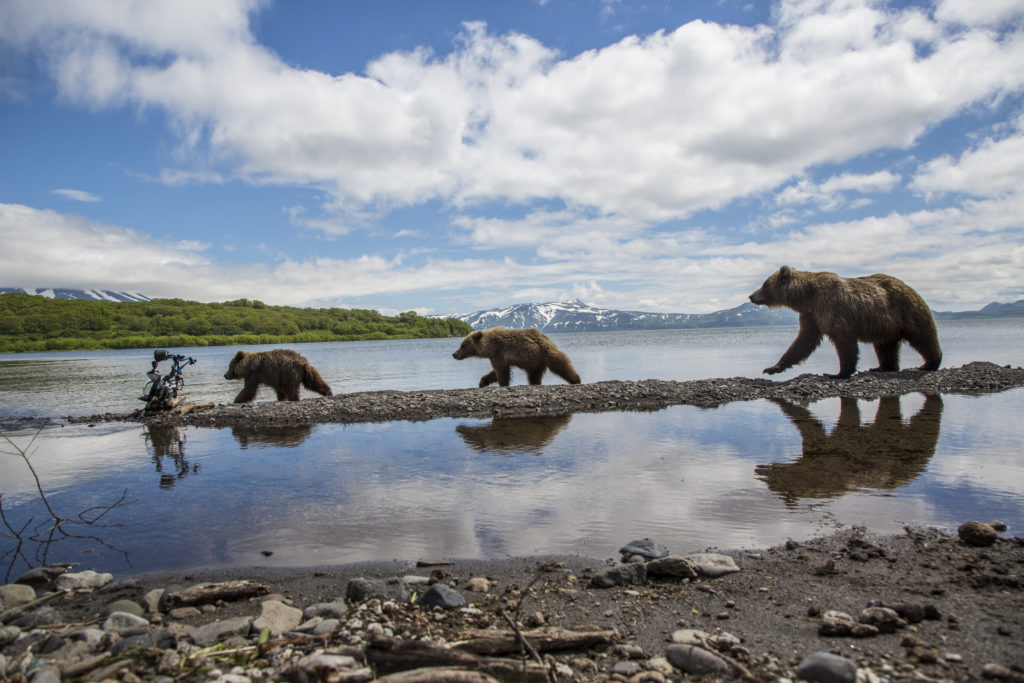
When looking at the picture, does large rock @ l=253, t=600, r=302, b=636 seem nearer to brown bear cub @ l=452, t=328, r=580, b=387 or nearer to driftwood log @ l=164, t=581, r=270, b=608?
driftwood log @ l=164, t=581, r=270, b=608

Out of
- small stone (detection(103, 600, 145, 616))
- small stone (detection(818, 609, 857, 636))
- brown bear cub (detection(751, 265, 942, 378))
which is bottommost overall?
small stone (detection(103, 600, 145, 616))

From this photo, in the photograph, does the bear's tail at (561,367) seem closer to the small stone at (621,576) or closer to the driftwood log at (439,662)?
the small stone at (621,576)

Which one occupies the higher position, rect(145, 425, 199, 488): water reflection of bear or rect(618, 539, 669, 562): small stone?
rect(618, 539, 669, 562): small stone

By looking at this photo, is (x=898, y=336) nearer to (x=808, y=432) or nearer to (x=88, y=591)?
(x=808, y=432)

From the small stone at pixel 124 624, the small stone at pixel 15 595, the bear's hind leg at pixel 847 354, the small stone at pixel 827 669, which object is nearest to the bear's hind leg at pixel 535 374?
the bear's hind leg at pixel 847 354

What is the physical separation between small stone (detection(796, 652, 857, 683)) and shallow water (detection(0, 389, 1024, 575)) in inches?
75.8

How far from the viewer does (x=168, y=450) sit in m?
9.80

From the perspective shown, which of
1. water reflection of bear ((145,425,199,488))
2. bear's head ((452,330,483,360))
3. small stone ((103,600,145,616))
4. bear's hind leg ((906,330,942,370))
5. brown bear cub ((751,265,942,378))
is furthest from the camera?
bear's head ((452,330,483,360))

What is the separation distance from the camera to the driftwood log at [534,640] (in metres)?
2.88

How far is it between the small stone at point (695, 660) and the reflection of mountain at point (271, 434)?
813 centimetres

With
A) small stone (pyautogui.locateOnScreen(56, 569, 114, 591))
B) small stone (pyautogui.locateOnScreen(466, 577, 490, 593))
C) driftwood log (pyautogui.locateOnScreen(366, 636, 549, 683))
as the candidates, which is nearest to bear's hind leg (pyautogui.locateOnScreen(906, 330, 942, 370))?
small stone (pyautogui.locateOnScreen(466, 577, 490, 593))

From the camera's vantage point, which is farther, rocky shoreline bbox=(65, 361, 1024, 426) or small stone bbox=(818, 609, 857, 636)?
rocky shoreline bbox=(65, 361, 1024, 426)

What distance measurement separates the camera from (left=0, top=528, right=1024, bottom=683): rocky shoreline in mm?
2730

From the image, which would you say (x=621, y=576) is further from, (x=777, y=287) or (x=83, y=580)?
(x=777, y=287)
